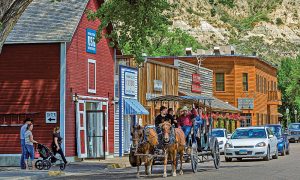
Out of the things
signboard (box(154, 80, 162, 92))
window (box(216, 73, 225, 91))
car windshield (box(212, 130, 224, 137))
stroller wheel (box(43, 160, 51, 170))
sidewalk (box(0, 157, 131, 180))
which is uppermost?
window (box(216, 73, 225, 91))

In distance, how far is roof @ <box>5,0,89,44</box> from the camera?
36.1 m

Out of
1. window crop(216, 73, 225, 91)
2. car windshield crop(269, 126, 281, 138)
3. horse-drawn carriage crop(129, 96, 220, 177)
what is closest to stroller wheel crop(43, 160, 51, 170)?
horse-drawn carriage crop(129, 96, 220, 177)

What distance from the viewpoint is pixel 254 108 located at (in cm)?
8194

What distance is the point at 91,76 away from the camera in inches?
1516

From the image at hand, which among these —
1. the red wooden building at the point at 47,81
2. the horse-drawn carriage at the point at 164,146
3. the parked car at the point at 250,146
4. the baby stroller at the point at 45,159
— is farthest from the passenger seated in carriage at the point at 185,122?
the red wooden building at the point at 47,81

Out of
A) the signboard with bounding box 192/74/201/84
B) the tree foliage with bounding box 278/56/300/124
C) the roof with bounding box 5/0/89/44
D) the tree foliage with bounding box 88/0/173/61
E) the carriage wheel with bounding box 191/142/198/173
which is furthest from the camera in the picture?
the tree foliage with bounding box 278/56/300/124

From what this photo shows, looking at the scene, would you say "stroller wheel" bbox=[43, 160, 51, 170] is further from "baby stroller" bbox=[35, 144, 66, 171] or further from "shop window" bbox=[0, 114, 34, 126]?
"shop window" bbox=[0, 114, 34, 126]

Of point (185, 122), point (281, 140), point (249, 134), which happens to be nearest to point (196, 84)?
point (281, 140)

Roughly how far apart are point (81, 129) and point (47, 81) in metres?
2.82

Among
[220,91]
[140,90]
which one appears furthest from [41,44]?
[220,91]

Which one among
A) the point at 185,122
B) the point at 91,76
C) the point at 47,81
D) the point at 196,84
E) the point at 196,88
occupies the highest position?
the point at 196,84

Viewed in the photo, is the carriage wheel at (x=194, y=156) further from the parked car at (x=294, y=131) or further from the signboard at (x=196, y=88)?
the parked car at (x=294, y=131)

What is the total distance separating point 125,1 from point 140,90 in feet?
45.9

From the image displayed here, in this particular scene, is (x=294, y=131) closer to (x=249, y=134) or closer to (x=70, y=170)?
(x=249, y=134)
